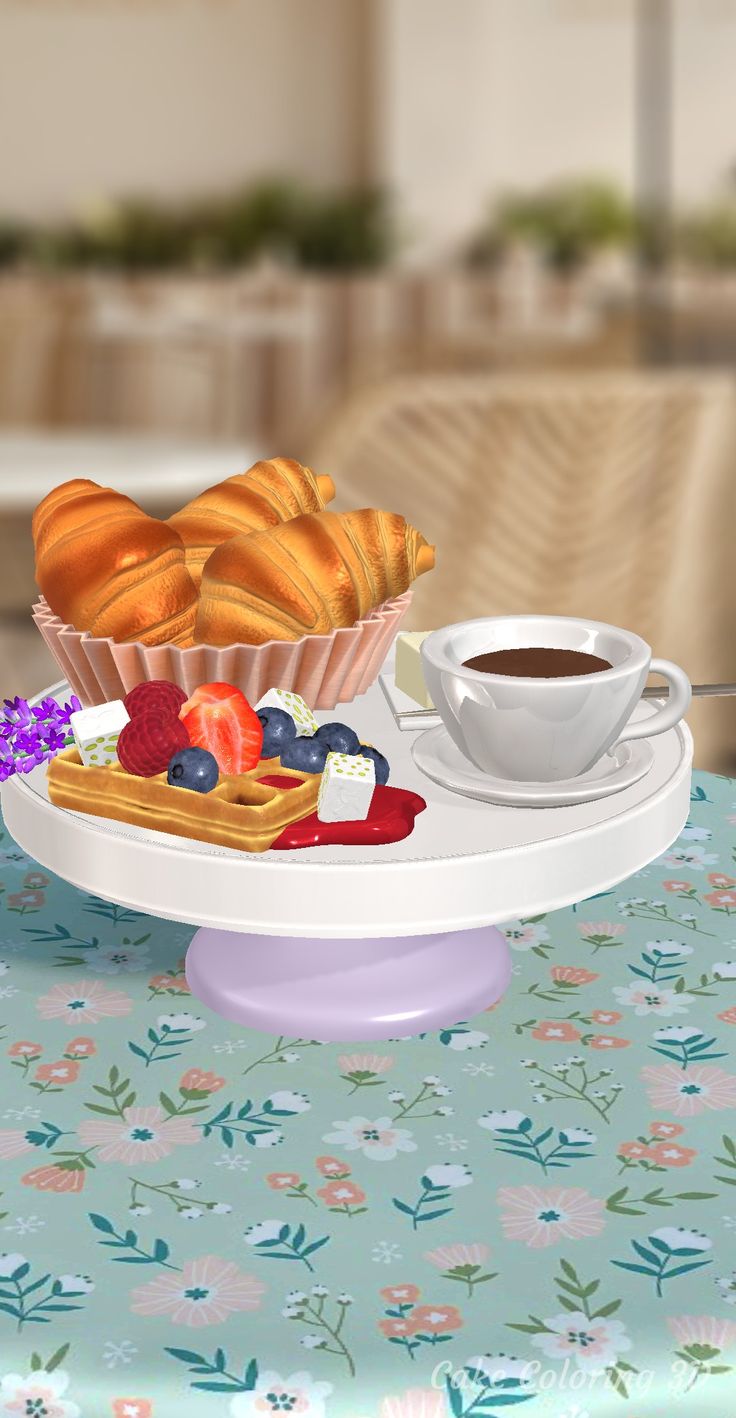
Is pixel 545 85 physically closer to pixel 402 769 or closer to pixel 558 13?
pixel 558 13

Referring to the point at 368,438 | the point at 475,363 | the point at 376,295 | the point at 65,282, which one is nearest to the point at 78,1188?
the point at 368,438

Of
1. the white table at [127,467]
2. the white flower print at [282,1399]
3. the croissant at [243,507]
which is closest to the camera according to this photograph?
the white flower print at [282,1399]

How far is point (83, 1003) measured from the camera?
742mm

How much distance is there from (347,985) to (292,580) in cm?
27

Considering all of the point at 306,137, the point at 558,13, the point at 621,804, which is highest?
the point at 558,13

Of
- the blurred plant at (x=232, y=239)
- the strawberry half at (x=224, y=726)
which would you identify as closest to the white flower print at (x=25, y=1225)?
the strawberry half at (x=224, y=726)

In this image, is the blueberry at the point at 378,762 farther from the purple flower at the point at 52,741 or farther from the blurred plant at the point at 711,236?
the blurred plant at the point at 711,236

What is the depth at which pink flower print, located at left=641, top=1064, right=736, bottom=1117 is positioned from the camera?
2.11 feet

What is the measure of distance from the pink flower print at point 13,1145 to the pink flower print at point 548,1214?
0.20 m

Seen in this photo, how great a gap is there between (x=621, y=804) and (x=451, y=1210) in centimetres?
21

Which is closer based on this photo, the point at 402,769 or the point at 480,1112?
the point at 480,1112

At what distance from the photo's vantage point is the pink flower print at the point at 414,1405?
0.47 m

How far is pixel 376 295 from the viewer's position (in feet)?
19.8

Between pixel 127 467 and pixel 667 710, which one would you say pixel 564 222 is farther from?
pixel 667 710
